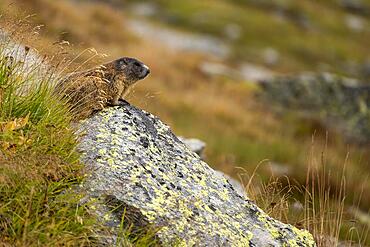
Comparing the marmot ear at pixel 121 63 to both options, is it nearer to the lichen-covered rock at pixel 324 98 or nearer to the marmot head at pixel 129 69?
the marmot head at pixel 129 69

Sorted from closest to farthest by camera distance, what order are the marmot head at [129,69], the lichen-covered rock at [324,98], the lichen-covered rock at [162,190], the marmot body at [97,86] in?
the lichen-covered rock at [162,190] → the marmot body at [97,86] → the marmot head at [129,69] → the lichen-covered rock at [324,98]

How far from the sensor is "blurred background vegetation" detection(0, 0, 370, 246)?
1204 centimetres

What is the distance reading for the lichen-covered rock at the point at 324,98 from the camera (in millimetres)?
28484

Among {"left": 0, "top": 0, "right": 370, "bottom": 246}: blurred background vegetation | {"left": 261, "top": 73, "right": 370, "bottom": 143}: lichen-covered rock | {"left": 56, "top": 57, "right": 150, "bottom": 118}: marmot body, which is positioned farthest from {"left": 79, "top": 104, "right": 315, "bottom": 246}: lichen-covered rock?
Result: {"left": 261, "top": 73, "right": 370, "bottom": 143}: lichen-covered rock

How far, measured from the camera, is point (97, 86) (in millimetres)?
7375

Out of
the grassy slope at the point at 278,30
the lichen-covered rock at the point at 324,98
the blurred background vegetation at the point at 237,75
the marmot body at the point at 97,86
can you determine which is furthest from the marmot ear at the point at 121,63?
the grassy slope at the point at 278,30

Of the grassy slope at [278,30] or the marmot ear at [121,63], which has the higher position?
the grassy slope at [278,30]

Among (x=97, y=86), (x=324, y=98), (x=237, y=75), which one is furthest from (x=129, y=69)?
(x=237, y=75)

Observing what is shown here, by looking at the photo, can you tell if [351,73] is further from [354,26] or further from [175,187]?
[175,187]

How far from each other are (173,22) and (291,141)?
4514 centimetres

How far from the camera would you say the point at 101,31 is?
1308 inches

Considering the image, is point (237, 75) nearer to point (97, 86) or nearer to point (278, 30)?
point (97, 86)

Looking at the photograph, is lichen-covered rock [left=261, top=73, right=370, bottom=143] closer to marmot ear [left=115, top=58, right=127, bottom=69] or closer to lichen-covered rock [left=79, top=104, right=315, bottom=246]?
marmot ear [left=115, top=58, right=127, bottom=69]

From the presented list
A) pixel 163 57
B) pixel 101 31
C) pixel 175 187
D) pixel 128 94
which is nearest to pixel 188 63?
pixel 163 57
